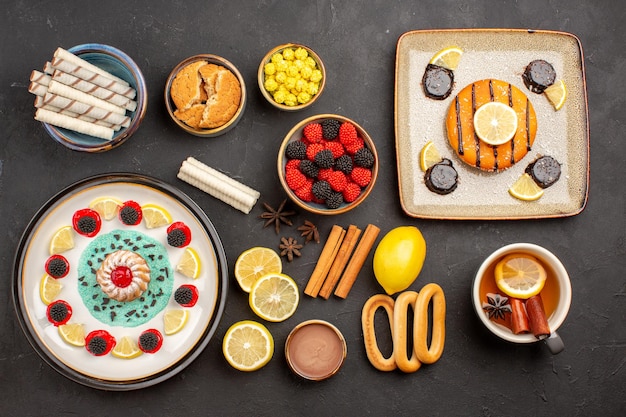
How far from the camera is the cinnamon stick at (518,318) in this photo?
2975 millimetres

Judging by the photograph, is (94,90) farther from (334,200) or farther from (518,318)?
(518,318)

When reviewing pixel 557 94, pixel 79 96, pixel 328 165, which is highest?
pixel 557 94

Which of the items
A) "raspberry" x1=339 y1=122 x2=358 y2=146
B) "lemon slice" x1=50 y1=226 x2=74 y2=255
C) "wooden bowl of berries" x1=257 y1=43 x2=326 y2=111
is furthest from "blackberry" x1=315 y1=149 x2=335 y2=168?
"lemon slice" x1=50 y1=226 x2=74 y2=255

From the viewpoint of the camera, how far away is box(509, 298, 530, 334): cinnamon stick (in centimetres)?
297

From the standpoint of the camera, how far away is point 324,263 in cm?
321

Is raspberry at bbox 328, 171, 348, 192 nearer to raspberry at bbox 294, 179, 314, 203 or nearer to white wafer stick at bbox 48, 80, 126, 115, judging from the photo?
raspberry at bbox 294, 179, 314, 203

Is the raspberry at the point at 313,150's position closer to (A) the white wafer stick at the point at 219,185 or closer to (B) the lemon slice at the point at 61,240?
(A) the white wafer stick at the point at 219,185

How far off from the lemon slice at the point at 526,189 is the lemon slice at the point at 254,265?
1.25 m

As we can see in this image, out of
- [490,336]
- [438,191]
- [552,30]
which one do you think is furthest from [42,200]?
[552,30]

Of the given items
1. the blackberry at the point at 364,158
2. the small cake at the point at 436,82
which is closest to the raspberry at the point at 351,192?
the blackberry at the point at 364,158

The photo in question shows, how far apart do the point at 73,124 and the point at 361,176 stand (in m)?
1.38

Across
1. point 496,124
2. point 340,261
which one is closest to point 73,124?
point 340,261

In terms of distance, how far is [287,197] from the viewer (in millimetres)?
3254

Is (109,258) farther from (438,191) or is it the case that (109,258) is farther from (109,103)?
(438,191)
